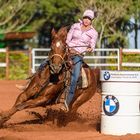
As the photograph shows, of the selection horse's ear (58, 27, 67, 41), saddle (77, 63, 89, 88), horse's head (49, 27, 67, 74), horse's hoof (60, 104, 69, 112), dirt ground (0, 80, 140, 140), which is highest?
horse's ear (58, 27, 67, 41)

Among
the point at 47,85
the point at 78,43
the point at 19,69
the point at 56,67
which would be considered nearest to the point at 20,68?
the point at 19,69

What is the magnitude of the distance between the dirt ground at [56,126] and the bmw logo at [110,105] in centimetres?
40

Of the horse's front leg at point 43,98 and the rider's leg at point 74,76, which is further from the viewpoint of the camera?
the rider's leg at point 74,76

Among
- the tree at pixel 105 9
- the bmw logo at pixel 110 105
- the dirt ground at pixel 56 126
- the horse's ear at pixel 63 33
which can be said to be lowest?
the dirt ground at pixel 56 126

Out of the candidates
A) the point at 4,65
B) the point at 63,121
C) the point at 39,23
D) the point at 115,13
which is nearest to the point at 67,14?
the point at 39,23

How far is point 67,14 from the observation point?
49.3m

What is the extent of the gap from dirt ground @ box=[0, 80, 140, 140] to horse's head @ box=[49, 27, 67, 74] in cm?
114

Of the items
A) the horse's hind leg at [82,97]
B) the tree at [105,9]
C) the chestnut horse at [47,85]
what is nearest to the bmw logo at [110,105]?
the chestnut horse at [47,85]

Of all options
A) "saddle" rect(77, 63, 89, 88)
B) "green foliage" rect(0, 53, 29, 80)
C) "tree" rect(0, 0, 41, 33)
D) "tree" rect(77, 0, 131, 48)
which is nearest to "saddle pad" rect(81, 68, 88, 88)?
"saddle" rect(77, 63, 89, 88)

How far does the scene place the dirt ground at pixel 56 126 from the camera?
32.0 feet

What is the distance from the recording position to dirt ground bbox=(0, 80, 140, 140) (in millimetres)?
9742

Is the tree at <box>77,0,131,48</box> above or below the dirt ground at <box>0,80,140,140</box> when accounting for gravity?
above

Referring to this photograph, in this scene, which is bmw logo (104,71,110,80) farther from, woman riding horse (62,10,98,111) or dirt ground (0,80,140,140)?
woman riding horse (62,10,98,111)

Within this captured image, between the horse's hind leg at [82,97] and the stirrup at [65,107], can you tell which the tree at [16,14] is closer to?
the horse's hind leg at [82,97]
